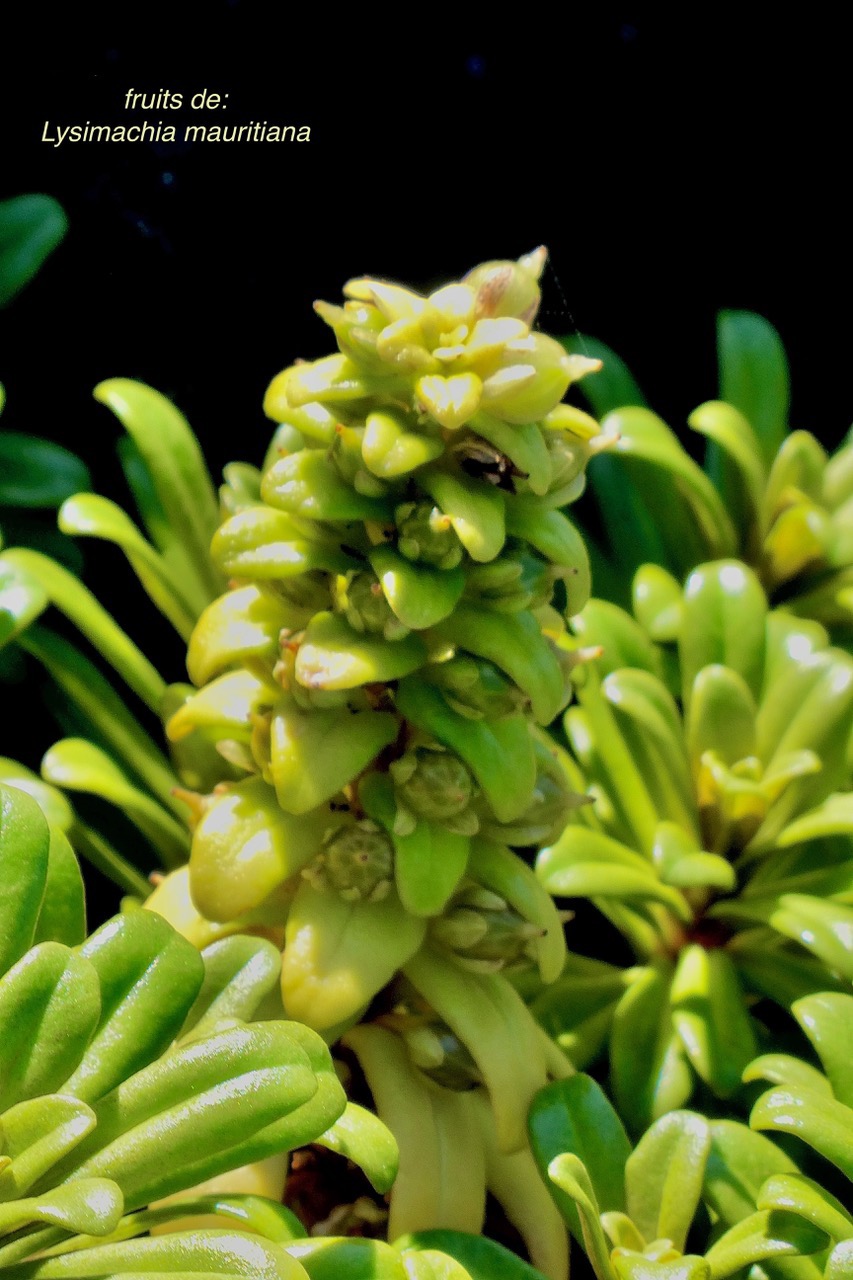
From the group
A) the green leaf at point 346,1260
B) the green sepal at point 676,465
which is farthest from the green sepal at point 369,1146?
the green sepal at point 676,465

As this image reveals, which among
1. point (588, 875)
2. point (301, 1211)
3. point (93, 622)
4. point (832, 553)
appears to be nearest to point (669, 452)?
point (832, 553)

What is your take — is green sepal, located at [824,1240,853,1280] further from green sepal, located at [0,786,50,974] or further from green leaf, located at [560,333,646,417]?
green leaf, located at [560,333,646,417]

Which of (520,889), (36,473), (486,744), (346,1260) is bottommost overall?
(346,1260)

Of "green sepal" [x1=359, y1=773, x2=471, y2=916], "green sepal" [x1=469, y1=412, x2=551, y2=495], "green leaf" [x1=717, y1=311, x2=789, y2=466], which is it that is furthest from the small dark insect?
"green leaf" [x1=717, y1=311, x2=789, y2=466]

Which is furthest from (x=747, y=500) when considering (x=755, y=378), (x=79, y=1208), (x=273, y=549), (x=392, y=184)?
(x=79, y=1208)

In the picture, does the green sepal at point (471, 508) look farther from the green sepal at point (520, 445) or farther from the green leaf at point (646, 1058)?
the green leaf at point (646, 1058)

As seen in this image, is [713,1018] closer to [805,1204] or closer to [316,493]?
[805,1204]

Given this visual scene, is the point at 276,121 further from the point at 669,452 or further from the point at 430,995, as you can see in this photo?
the point at 430,995
